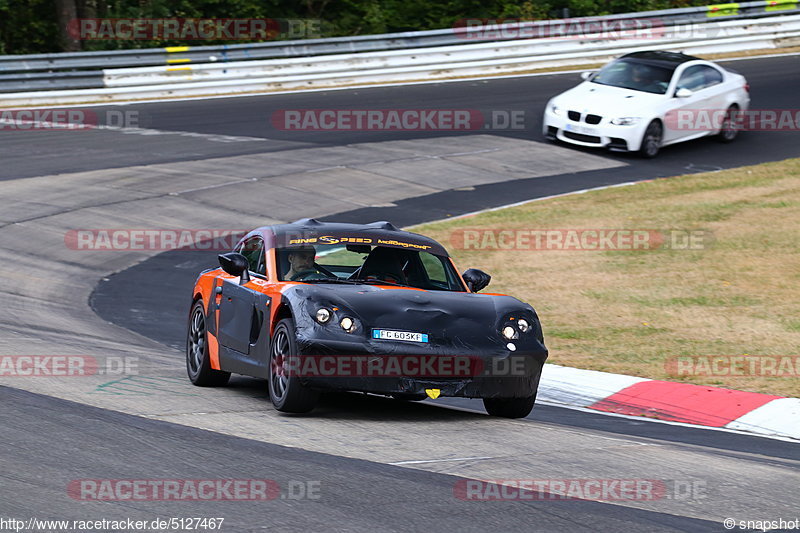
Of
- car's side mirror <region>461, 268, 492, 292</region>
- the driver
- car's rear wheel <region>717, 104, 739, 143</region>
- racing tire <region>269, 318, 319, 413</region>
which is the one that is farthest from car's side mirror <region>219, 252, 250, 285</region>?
car's rear wheel <region>717, 104, 739, 143</region>

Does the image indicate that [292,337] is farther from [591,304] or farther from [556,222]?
[556,222]

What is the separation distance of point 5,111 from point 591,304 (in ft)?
54.5

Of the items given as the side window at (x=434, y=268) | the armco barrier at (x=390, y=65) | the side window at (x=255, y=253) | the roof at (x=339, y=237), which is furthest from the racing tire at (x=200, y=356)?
the armco barrier at (x=390, y=65)

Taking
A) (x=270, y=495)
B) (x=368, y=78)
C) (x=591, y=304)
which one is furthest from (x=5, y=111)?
(x=270, y=495)

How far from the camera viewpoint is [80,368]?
9633 mm

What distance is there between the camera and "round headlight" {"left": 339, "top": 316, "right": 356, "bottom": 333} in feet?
25.2

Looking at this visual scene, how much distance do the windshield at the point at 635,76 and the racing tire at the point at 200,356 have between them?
14.8 meters

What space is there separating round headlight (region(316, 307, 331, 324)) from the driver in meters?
1.04

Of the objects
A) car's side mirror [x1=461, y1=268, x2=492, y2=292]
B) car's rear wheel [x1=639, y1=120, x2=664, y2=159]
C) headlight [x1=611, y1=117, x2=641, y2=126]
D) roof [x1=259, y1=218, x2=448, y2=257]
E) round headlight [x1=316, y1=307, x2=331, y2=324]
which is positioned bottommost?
car's rear wheel [x1=639, y1=120, x2=664, y2=159]

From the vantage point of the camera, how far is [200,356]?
9.73m

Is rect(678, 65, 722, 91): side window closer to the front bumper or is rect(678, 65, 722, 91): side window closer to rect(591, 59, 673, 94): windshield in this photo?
rect(591, 59, 673, 94): windshield

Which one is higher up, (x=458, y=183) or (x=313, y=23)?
(x=313, y=23)

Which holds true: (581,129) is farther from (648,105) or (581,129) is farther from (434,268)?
(434,268)

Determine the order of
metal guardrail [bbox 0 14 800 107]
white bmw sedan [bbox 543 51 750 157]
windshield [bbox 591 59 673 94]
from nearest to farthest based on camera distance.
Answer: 1. white bmw sedan [bbox 543 51 750 157]
2. windshield [bbox 591 59 673 94]
3. metal guardrail [bbox 0 14 800 107]
